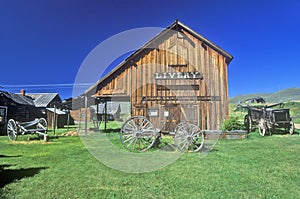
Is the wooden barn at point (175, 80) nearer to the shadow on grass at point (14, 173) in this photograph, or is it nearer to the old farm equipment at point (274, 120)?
the old farm equipment at point (274, 120)

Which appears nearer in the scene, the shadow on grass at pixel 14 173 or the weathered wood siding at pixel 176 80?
the shadow on grass at pixel 14 173

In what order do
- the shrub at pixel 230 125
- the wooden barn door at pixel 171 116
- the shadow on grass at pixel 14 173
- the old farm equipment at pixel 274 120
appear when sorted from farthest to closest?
the old farm equipment at pixel 274 120 < the wooden barn door at pixel 171 116 < the shrub at pixel 230 125 < the shadow on grass at pixel 14 173

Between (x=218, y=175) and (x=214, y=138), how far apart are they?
20.1 ft

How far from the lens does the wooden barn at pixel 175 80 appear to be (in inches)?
482

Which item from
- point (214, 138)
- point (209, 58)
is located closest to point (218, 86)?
point (209, 58)

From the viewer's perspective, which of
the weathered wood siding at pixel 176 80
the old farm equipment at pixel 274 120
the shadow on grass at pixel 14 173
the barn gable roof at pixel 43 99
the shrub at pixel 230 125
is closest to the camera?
the shadow on grass at pixel 14 173

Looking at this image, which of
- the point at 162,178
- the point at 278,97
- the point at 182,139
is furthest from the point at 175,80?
the point at 278,97

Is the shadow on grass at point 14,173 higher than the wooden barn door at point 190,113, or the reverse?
the wooden barn door at point 190,113

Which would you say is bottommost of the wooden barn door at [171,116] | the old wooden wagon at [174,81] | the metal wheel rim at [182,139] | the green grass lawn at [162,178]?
the green grass lawn at [162,178]

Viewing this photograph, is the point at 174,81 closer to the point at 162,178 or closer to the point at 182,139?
the point at 182,139

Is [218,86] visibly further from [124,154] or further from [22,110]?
[22,110]

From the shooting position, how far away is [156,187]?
4.23m

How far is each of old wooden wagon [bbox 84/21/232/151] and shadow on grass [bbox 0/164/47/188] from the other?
690cm

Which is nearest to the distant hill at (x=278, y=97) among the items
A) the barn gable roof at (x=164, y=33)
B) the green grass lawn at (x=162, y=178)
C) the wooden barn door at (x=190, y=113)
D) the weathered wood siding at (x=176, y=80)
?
Answer: the barn gable roof at (x=164, y=33)
